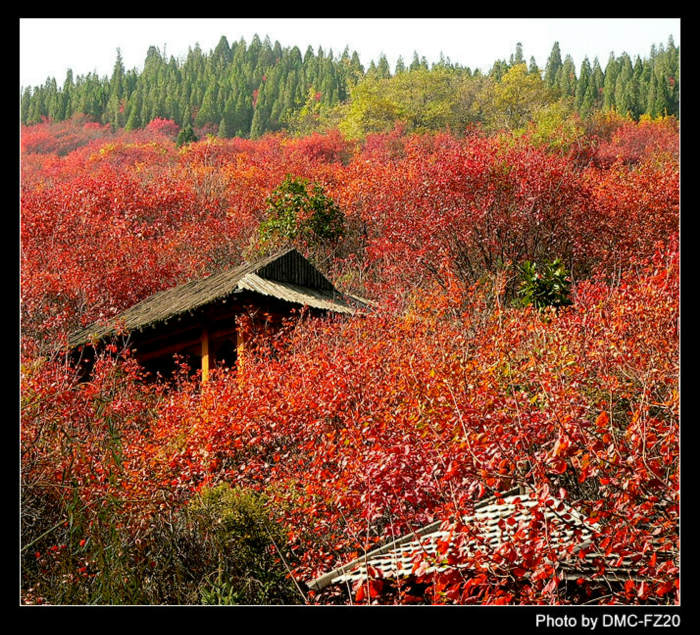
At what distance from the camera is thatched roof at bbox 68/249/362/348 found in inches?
580

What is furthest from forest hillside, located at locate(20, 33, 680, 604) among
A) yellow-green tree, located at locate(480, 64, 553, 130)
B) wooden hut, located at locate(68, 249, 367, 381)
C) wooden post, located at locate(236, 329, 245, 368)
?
yellow-green tree, located at locate(480, 64, 553, 130)

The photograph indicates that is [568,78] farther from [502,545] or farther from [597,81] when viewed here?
[502,545]

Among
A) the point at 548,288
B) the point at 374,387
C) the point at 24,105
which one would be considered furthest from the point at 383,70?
the point at 374,387

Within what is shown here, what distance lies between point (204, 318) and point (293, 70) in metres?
67.2

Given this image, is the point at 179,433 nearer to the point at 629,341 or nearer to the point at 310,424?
the point at 310,424

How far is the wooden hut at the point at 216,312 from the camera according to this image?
1468cm

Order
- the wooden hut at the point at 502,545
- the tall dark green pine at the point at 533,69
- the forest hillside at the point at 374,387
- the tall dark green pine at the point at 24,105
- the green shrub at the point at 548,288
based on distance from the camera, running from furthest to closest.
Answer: the tall dark green pine at the point at 533,69 → the green shrub at the point at 548,288 → the tall dark green pine at the point at 24,105 → the forest hillside at the point at 374,387 → the wooden hut at the point at 502,545

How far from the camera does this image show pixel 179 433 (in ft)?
37.0

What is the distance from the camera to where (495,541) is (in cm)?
647

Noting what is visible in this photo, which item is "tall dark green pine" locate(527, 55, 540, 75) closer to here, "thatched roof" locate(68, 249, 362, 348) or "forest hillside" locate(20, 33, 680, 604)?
"forest hillside" locate(20, 33, 680, 604)

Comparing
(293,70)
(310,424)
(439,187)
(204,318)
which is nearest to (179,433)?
(310,424)

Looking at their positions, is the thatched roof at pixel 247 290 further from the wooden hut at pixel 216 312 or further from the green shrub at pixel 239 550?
the green shrub at pixel 239 550

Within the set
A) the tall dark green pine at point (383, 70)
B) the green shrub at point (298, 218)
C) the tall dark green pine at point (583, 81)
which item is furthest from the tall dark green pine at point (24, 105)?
the tall dark green pine at point (583, 81)

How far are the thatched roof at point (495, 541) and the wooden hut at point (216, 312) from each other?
7.35 m
